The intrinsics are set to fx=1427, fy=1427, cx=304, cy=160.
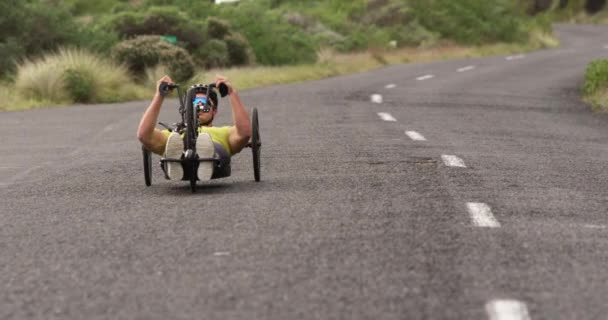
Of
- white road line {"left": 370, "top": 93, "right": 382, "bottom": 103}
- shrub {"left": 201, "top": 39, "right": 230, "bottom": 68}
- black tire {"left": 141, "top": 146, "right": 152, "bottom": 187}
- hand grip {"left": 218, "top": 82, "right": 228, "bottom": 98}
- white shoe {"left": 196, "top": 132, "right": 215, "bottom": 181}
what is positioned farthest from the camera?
shrub {"left": 201, "top": 39, "right": 230, "bottom": 68}

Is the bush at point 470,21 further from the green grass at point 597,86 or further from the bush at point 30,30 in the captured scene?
the green grass at point 597,86

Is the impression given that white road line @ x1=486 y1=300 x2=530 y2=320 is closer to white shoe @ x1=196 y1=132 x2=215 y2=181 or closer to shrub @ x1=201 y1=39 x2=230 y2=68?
white shoe @ x1=196 y1=132 x2=215 y2=181

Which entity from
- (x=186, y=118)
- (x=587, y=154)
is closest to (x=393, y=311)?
(x=186, y=118)

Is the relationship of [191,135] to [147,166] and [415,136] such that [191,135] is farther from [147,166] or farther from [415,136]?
[415,136]

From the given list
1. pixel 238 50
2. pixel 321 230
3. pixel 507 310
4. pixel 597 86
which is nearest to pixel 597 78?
pixel 597 86

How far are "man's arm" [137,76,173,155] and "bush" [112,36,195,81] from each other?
20155 millimetres

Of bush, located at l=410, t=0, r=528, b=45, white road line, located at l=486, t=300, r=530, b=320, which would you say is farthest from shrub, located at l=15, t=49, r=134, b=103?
bush, located at l=410, t=0, r=528, b=45

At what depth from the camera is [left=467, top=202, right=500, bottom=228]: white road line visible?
337 inches

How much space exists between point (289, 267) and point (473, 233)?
148 centimetres

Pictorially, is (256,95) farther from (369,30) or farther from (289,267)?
(369,30)

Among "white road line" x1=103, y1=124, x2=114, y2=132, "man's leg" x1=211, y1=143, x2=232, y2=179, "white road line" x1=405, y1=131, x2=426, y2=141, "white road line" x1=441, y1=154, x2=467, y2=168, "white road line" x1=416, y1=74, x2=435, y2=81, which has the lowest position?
"white road line" x1=416, y1=74, x2=435, y2=81

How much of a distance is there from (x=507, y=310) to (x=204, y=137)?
4719mm

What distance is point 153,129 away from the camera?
10.7m

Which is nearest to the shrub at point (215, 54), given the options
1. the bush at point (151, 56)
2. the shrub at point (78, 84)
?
the bush at point (151, 56)
